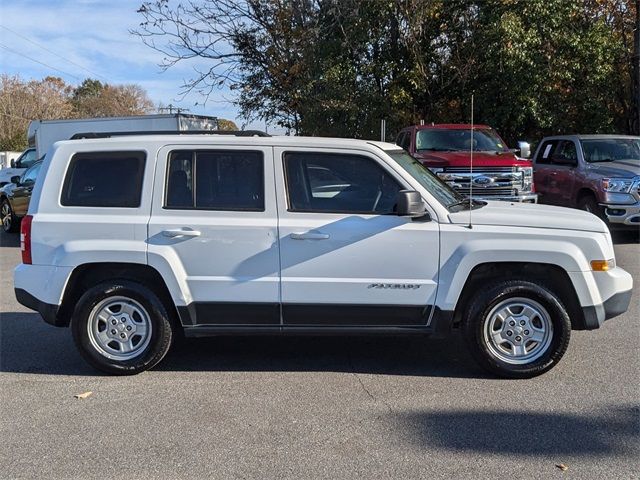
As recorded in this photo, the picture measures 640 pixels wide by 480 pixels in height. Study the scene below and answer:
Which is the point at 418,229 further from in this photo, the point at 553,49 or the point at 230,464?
the point at 553,49

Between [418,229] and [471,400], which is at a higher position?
[418,229]

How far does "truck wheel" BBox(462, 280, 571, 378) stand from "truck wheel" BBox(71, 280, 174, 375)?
97.1 inches

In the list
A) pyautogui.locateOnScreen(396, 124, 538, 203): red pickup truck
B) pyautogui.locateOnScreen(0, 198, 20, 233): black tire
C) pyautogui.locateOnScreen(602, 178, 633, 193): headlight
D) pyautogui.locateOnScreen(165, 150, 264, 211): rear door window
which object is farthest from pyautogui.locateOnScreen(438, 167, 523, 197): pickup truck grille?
pyautogui.locateOnScreen(0, 198, 20, 233): black tire

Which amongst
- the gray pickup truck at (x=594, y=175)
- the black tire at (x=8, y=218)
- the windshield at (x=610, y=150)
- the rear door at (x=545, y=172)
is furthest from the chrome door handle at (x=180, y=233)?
the black tire at (x=8, y=218)

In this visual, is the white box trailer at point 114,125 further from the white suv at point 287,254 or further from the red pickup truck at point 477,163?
the white suv at point 287,254

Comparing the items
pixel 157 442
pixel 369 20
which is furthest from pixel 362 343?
pixel 369 20

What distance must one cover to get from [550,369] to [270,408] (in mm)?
2279

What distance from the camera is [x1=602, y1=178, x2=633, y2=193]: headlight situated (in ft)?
37.4

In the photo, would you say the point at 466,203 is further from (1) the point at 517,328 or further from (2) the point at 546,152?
(2) the point at 546,152

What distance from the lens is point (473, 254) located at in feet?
15.8

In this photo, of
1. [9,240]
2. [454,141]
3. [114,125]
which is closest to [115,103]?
[114,125]

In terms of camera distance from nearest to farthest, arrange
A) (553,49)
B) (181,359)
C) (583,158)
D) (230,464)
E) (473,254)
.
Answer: (230,464)
(473,254)
(181,359)
(583,158)
(553,49)

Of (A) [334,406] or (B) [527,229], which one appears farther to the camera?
(B) [527,229]

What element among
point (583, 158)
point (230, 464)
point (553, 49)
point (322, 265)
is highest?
point (553, 49)
